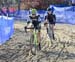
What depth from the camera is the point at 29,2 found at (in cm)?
5500

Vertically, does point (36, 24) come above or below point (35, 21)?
below

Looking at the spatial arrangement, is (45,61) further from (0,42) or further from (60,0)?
(60,0)

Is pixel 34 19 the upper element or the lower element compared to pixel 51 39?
upper

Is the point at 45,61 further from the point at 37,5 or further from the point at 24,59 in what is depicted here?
the point at 37,5

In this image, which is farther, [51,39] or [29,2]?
[29,2]

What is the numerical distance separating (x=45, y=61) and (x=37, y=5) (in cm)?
4118

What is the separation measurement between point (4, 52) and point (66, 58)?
2.70 m

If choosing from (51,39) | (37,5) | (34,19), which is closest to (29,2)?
(37,5)

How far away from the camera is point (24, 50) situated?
14234mm

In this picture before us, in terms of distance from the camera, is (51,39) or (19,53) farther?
(51,39)

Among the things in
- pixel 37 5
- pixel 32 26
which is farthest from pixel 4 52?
pixel 37 5

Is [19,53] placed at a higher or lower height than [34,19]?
lower

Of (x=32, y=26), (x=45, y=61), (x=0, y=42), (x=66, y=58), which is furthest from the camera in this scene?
(x=0, y=42)

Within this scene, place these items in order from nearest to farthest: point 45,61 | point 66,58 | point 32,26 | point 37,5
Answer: point 45,61, point 66,58, point 32,26, point 37,5
